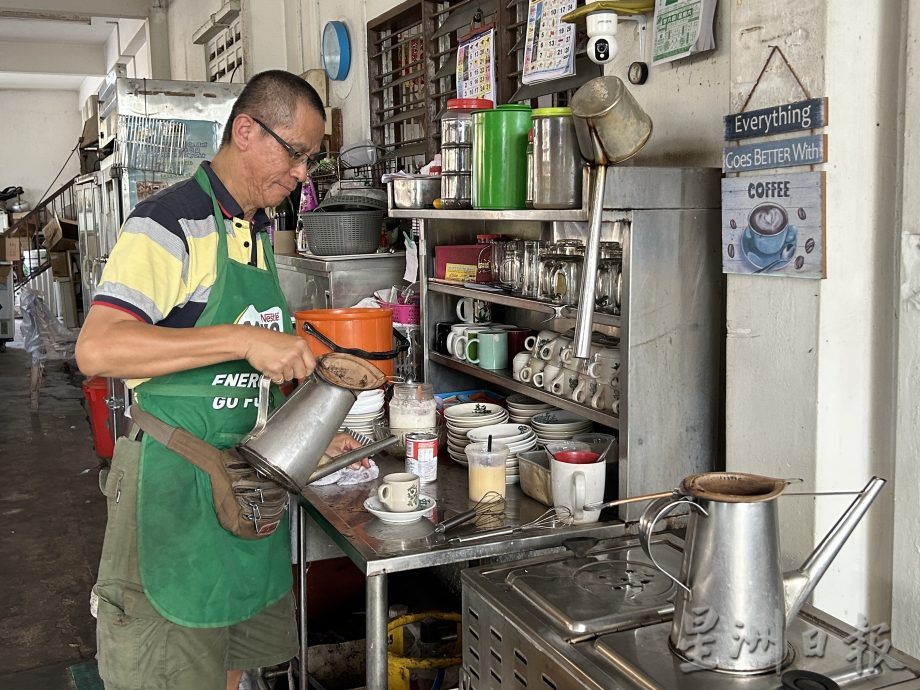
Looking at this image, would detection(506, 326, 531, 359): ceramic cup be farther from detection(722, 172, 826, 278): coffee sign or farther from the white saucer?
detection(722, 172, 826, 278): coffee sign

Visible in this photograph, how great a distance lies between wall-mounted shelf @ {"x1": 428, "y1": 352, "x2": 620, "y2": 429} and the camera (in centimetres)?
224

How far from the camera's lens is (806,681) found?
53.6 inches

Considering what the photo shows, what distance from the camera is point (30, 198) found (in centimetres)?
1703

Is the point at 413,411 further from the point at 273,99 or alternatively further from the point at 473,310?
the point at 273,99

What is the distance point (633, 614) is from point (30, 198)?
58.2ft

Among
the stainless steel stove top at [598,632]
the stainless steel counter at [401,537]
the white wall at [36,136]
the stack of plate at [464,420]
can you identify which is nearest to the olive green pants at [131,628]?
the stainless steel counter at [401,537]

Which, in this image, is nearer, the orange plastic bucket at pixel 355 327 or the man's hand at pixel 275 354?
the man's hand at pixel 275 354

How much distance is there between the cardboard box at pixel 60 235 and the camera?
11.1 metres

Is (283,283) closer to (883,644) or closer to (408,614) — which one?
(408,614)

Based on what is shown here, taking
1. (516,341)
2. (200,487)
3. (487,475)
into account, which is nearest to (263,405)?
(200,487)

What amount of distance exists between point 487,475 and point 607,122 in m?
0.93

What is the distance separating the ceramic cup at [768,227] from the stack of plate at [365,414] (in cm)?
136

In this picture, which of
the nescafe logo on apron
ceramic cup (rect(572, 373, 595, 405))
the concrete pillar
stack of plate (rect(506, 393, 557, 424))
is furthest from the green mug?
the concrete pillar

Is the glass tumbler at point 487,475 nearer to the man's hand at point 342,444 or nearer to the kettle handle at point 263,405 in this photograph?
the man's hand at point 342,444
